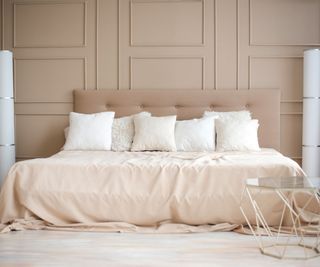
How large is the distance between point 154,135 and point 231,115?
0.81 m

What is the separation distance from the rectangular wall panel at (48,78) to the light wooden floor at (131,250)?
2070 millimetres

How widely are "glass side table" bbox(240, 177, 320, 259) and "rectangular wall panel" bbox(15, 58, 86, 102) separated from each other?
2.46m

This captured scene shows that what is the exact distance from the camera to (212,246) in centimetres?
311

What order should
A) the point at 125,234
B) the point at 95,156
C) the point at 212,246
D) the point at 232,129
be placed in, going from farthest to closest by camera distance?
the point at 232,129 < the point at 95,156 < the point at 125,234 < the point at 212,246

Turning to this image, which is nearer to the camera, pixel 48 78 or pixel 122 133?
Result: pixel 122 133

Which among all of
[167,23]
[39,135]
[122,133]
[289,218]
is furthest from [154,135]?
[289,218]

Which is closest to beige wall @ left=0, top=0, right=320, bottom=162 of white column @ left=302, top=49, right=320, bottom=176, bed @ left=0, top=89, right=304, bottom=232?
white column @ left=302, top=49, right=320, bottom=176

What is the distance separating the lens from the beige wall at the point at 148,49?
4.97 metres

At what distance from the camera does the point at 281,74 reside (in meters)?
4.99

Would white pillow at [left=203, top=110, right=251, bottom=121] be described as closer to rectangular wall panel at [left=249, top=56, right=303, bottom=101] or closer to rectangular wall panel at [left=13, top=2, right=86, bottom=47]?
rectangular wall panel at [left=249, top=56, right=303, bottom=101]

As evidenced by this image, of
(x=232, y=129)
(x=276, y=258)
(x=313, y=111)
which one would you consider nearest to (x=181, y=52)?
(x=232, y=129)

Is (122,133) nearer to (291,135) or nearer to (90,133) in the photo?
(90,133)

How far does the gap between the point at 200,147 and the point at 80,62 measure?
1.65m

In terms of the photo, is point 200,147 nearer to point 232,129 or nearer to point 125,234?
point 232,129
